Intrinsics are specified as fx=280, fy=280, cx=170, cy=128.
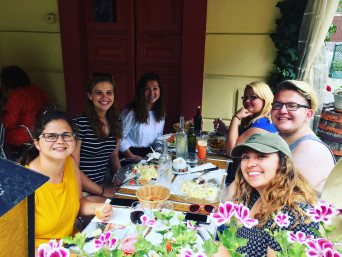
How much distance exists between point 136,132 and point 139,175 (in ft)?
3.60

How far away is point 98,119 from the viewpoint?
2629 millimetres

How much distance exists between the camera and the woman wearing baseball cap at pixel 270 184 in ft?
4.49

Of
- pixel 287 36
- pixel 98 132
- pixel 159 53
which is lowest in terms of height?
pixel 98 132

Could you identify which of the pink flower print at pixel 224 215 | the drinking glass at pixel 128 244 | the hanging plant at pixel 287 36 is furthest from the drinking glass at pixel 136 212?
the hanging plant at pixel 287 36

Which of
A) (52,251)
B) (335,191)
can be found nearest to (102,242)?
(52,251)

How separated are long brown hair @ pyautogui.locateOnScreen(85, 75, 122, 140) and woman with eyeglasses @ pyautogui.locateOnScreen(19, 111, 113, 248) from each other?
0.64m

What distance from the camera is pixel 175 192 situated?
1936 mm

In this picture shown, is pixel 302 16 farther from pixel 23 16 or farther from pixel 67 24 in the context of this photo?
pixel 23 16

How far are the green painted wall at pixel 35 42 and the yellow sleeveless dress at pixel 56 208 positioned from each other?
3.33 meters

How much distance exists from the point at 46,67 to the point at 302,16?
13.2 feet

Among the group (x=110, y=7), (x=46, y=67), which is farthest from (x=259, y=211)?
(x=46, y=67)

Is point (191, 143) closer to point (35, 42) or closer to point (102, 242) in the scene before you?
point (102, 242)

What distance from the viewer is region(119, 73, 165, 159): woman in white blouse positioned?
318cm

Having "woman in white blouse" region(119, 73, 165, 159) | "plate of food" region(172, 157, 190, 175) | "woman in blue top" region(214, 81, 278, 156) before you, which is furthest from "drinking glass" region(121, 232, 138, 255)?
"woman in white blouse" region(119, 73, 165, 159)
